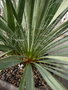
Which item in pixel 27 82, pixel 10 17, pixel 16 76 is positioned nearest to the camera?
pixel 27 82

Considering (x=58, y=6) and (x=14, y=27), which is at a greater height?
(x=58, y=6)

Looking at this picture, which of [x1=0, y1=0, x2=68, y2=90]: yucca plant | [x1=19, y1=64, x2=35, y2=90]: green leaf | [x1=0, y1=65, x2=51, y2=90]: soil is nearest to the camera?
[x1=19, y1=64, x2=35, y2=90]: green leaf

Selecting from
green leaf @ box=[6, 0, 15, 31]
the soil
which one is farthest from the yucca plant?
the soil

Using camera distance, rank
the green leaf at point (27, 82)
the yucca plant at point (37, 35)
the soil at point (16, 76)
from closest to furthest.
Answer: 1. the green leaf at point (27, 82)
2. the yucca plant at point (37, 35)
3. the soil at point (16, 76)

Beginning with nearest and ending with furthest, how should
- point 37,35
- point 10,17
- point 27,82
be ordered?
point 27,82, point 10,17, point 37,35

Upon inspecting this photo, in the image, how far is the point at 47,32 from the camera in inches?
44.2

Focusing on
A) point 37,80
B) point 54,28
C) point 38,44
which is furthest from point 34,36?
point 37,80

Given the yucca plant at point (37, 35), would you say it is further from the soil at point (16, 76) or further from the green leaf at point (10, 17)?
the soil at point (16, 76)

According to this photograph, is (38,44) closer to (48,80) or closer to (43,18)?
(43,18)

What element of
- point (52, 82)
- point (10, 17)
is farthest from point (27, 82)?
point (10, 17)

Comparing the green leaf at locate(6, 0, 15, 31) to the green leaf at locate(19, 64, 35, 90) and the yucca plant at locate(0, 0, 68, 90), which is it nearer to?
the yucca plant at locate(0, 0, 68, 90)

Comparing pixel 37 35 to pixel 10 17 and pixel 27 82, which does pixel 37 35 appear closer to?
pixel 10 17

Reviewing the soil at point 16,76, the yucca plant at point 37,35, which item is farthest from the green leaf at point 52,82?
the soil at point 16,76

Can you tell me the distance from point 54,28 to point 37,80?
1.18 ft
